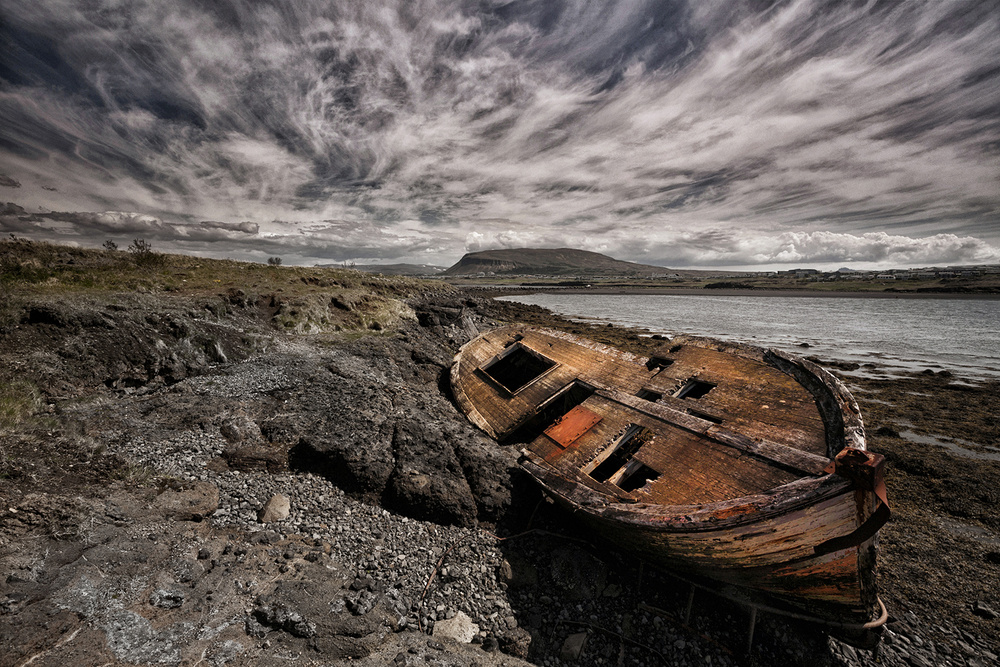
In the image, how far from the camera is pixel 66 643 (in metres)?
3.91

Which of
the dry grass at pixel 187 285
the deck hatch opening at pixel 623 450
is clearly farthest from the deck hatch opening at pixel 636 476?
the dry grass at pixel 187 285

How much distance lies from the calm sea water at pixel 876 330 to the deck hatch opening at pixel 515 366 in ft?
76.5

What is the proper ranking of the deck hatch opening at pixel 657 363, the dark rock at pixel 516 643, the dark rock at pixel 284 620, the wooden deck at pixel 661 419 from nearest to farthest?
the dark rock at pixel 284 620, the dark rock at pixel 516 643, the wooden deck at pixel 661 419, the deck hatch opening at pixel 657 363

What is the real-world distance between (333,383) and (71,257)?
16.2 metres

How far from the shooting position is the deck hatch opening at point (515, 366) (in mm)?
15812

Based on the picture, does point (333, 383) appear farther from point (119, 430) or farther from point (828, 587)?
point (828, 587)

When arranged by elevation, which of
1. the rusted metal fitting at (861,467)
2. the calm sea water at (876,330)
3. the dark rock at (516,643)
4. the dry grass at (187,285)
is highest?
the dry grass at (187,285)

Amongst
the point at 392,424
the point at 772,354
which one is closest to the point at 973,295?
the point at 772,354

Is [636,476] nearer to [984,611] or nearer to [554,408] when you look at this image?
[554,408]

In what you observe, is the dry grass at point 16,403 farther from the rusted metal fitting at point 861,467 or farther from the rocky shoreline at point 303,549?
the rusted metal fitting at point 861,467

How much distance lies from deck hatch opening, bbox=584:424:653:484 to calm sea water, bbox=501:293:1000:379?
24441mm

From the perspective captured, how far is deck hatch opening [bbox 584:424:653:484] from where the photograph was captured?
8.62 metres

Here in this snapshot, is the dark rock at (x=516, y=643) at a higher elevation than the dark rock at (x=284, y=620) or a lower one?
lower

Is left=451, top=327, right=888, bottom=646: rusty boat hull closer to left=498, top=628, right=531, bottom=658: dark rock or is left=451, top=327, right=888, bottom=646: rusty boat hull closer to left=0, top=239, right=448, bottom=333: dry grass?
left=498, top=628, right=531, bottom=658: dark rock
